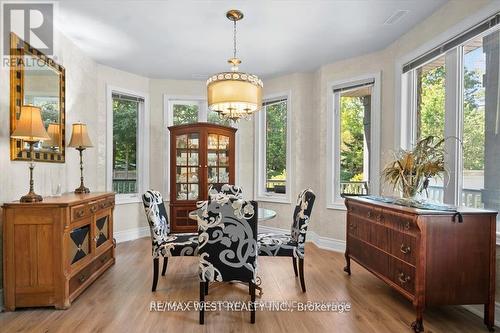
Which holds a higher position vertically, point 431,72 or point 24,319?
point 431,72

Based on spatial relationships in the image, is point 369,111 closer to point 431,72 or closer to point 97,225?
point 431,72

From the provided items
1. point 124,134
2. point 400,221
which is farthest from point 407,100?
point 124,134

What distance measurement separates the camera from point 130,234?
502cm

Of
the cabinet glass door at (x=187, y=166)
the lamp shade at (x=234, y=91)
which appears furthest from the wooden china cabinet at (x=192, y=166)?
the lamp shade at (x=234, y=91)

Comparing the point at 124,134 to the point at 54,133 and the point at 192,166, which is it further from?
the point at 54,133

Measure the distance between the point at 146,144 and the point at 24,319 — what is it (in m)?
3.23

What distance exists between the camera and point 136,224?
5164 mm

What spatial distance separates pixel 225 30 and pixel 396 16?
1.79 m

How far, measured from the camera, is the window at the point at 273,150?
17.3 ft

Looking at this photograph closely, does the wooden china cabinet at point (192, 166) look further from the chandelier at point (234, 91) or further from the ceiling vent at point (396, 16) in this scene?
the ceiling vent at point (396, 16)

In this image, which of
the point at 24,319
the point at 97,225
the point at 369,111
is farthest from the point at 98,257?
the point at 369,111

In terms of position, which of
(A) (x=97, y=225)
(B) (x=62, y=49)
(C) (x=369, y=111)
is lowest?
(A) (x=97, y=225)

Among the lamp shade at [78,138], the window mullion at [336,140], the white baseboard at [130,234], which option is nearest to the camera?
the lamp shade at [78,138]

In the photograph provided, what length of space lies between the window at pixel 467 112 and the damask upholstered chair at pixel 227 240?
199 centimetres
